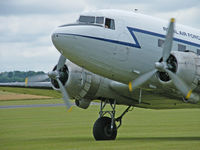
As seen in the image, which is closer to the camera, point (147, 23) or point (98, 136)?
point (147, 23)

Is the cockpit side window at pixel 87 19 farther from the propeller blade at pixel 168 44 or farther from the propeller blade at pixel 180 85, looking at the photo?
the propeller blade at pixel 180 85

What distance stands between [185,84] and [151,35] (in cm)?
295

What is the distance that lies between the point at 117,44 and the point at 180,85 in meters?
3.08

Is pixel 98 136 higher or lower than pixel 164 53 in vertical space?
lower

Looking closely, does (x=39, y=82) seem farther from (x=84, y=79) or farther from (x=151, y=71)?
(x=151, y=71)

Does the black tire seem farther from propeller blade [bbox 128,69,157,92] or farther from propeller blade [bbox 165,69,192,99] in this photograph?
propeller blade [bbox 165,69,192,99]

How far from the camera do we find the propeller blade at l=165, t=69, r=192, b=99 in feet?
63.1

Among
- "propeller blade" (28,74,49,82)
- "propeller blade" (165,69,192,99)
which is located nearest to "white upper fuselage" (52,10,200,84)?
"propeller blade" (165,69,192,99)

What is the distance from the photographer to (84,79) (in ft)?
76.4

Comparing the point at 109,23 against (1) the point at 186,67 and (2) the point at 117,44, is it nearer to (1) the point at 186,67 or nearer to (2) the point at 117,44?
(2) the point at 117,44

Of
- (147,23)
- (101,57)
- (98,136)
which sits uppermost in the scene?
(147,23)

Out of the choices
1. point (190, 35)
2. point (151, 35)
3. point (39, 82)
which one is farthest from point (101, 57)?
point (39, 82)

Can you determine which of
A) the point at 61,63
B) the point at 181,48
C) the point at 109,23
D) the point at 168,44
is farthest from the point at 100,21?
the point at 181,48

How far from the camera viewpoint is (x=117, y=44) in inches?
809
